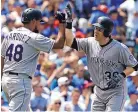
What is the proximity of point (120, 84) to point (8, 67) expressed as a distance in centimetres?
154

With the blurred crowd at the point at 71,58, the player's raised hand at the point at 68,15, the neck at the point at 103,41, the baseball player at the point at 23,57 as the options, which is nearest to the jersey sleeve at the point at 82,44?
the neck at the point at 103,41

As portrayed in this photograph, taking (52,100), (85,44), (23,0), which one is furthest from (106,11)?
(85,44)

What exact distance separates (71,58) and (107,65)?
4.03m

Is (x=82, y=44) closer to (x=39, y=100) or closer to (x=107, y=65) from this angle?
(x=107, y=65)

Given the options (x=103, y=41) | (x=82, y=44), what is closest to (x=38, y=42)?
(x=82, y=44)

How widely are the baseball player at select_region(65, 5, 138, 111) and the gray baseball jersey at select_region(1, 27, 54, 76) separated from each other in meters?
0.47

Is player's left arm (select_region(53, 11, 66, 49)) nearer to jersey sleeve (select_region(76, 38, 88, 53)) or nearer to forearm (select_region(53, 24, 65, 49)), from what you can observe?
forearm (select_region(53, 24, 65, 49))

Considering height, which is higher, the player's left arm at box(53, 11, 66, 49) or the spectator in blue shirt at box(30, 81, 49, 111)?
the player's left arm at box(53, 11, 66, 49)

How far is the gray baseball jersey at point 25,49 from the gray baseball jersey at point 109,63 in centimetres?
73

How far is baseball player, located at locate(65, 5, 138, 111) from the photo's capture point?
7.82 metres

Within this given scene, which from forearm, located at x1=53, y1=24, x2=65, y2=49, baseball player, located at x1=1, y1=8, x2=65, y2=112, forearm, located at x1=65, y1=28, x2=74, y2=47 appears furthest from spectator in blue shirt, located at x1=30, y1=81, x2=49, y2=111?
forearm, located at x1=53, y1=24, x2=65, y2=49

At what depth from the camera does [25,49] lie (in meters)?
7.44

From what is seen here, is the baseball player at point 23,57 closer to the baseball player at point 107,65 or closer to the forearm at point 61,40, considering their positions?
the forearm at point 61,40

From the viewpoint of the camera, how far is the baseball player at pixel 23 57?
7.41m
